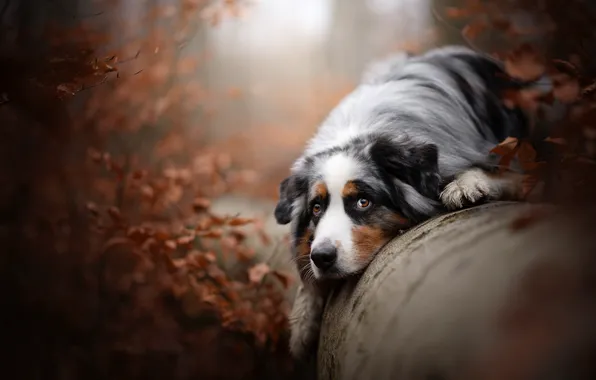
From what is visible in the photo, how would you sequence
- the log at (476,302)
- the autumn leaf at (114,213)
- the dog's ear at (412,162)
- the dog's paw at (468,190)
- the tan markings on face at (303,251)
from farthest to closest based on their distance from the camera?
the autumn leaf at (114,213) → the tan markings on face at (303,251) → the dog's ear at (412,162) → the dog's paw at (468,190) → the log at (476,302)

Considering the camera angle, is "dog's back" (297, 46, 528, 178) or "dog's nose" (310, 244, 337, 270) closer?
"dog's nose" (310, 244, 337, 270)

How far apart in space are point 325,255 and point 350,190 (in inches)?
12.6

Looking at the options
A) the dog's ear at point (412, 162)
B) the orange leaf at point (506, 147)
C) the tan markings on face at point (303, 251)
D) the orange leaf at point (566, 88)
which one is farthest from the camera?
the tan markings on face at point (303, 251)

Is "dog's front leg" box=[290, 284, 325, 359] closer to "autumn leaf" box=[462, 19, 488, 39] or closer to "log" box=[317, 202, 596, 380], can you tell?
"log" box=[317, 202, 596, 380]

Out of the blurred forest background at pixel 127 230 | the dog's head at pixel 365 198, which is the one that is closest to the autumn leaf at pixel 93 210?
the blurred forest background at pixel 127 230

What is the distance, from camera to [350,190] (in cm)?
252

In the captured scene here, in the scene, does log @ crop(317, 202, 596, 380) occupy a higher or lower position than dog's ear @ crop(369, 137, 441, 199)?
lower

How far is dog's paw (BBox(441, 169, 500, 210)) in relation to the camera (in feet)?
7.70

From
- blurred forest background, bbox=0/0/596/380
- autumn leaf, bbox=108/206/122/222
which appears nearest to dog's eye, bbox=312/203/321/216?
blurred forest background, bbox=0/0/596/380

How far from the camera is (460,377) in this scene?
60.0 inches

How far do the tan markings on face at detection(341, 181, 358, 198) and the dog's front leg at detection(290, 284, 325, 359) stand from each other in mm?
554

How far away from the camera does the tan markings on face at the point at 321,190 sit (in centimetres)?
258

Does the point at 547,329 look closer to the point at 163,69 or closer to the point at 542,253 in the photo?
the point at 542,253

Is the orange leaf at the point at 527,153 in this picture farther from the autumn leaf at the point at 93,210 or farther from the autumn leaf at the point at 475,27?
the autumn leaf at the point at 93,210
